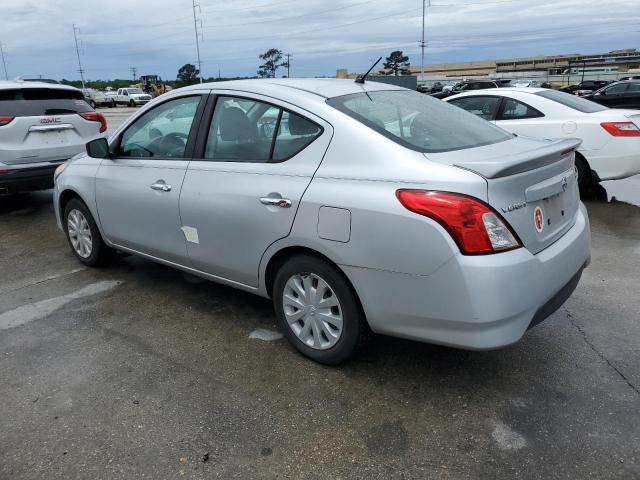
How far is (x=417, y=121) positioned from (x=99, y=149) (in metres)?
2.59

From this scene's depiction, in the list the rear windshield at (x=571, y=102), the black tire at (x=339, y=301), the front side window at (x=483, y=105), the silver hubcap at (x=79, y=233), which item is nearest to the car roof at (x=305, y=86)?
the black tire at (x=339, y=301)

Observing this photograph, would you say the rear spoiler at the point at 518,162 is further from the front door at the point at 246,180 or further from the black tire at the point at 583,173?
the black tire at the point at 583,173

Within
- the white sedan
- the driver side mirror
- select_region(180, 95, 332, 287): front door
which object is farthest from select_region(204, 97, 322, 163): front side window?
the white sedan

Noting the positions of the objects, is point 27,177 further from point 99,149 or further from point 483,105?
point 483,105

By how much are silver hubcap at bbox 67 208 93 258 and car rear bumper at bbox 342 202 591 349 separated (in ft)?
10.1

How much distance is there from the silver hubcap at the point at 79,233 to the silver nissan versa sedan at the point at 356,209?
90cm

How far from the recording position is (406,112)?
3346mm

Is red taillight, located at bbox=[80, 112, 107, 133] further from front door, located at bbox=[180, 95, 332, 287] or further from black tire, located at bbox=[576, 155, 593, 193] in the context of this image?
black tire, located at bbox=[576, 155, 593, 193]

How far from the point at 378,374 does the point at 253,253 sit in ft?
3.42

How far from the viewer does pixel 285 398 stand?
289 cm

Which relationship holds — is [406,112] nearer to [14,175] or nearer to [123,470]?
[123,470]

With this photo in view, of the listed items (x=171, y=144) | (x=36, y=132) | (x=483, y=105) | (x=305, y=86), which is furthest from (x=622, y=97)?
(x=171, y=144)

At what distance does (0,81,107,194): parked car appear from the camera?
21.7ft

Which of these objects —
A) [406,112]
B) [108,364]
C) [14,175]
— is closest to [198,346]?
[108,364]
